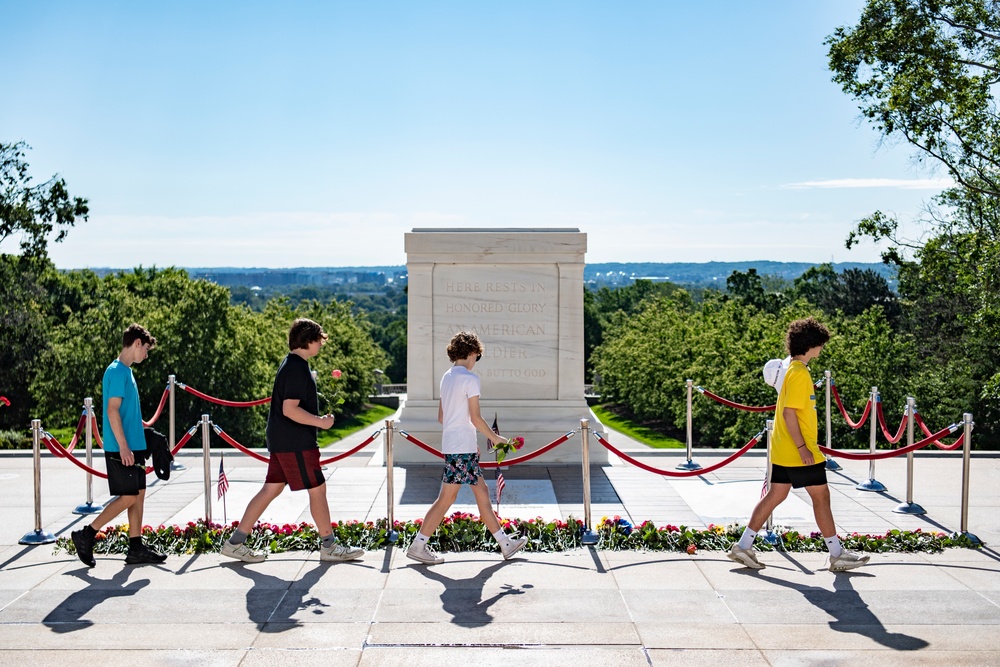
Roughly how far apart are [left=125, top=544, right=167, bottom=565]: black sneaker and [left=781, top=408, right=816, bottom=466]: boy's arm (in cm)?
469

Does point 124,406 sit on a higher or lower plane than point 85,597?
higher

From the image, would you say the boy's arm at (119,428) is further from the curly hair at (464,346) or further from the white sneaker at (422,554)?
the curly hair at (464,346)

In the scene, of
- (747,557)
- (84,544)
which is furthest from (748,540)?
(84,544)

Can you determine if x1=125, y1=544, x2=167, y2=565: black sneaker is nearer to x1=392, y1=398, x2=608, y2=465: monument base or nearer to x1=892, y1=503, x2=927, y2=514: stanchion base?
x1=392, y1=398, x2=608, y2=465: monument base

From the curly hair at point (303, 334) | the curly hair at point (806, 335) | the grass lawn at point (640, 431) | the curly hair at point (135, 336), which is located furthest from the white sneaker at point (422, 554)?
the grass lawn at point (640, 431)

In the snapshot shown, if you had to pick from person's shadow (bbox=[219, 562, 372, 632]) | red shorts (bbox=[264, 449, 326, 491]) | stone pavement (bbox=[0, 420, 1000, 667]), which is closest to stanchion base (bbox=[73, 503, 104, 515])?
stone pavement (bbox=[0, 420, 1000, 667])

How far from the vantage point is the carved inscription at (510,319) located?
11812mm

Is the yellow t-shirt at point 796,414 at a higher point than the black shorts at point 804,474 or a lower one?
higher

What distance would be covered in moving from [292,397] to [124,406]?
1235mm

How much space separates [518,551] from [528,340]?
4350 mm

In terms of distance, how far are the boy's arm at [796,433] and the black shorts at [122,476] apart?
15.2 ft

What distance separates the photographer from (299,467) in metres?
7.20

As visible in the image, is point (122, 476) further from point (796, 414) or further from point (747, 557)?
point (796, 414)

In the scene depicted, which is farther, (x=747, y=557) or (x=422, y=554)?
(x=422, y=554)
